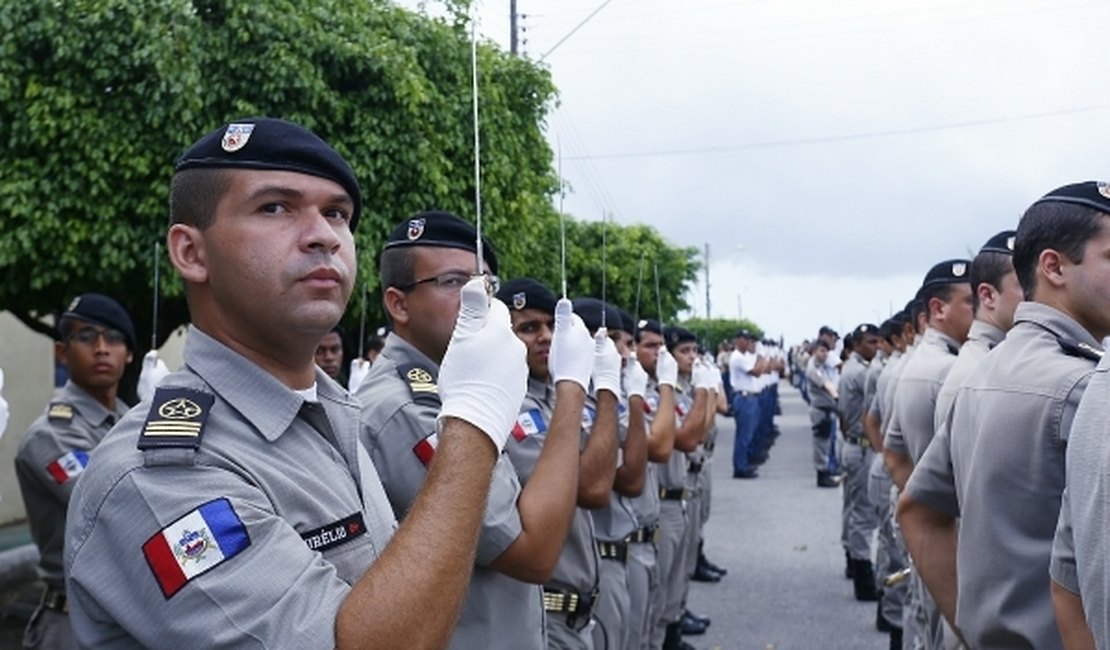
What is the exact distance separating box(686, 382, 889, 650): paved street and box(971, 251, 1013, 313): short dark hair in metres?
4.17

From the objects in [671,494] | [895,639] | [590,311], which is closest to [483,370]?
[590,311]

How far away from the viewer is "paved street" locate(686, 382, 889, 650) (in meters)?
8.90

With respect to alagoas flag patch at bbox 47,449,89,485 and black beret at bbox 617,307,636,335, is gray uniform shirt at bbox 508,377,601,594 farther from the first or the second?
black beret at bbox 617,307,636,335

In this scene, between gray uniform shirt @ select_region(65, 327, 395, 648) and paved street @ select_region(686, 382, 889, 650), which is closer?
gray uniform shirt @ select_region(65, 327, 395, 648)

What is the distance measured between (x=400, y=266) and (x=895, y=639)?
5565mm

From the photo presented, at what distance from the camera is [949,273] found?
6.71 m

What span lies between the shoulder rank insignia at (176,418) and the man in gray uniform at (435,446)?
86cm

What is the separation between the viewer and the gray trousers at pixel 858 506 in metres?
10.3

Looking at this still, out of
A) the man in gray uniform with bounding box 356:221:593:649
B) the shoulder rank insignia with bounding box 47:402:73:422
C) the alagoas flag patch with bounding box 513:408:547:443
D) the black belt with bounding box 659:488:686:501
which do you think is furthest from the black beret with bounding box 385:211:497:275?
the black belt with bounding box 659:488:686:501

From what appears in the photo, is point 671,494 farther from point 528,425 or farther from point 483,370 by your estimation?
point 483,370

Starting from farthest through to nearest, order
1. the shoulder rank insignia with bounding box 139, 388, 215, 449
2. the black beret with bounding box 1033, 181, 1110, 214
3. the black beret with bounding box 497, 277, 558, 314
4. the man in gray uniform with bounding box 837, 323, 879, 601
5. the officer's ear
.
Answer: the man in gray uniform with bounding box 837, 323, 879, 601, the black beret with bounding box 497, 277, 558, 314, the black beret with bounding box 1033, 181, 1110, 214, the officer's ear, the shoulder rank insignia with bounding box 139, 388, 215, 449

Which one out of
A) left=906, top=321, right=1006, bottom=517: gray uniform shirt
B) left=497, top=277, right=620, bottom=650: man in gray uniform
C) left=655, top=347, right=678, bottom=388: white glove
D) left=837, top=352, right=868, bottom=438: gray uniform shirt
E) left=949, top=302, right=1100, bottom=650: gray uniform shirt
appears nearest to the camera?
left=949, top=302, right=1100, bottom=650: gray uniform shirt

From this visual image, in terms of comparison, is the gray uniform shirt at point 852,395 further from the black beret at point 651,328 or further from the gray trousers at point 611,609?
the gray trousers at point 611,609

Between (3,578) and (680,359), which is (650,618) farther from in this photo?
(3,578)
